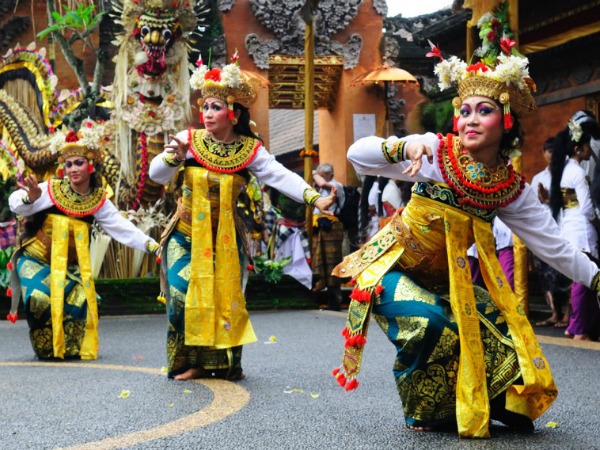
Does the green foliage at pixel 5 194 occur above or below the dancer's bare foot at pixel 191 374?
above

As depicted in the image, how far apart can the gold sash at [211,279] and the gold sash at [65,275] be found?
175cm

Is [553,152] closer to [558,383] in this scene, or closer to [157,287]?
[558,383]

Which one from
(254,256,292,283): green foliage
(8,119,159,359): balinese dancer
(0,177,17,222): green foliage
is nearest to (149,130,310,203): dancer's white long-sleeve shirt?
(8,119,159,359): balinese dancer

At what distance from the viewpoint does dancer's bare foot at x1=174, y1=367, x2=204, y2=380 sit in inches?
263

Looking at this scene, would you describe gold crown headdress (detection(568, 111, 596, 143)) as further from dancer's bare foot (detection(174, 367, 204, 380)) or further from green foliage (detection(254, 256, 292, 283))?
green foliage (detection(254, 256, 292, 283))

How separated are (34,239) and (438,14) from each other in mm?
13685

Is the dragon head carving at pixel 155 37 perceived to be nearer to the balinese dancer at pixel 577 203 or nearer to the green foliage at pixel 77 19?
the green foliage at pixel 77 19

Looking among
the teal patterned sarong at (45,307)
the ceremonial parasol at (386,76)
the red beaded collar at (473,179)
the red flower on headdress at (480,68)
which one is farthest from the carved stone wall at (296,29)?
the red beaded collar at (473,179)

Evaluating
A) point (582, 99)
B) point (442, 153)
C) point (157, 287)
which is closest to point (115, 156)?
point (157, 287)

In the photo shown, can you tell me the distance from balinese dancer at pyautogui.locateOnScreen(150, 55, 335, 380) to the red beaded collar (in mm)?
2038

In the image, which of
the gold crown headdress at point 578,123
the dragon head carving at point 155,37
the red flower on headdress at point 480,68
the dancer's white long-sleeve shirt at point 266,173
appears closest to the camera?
the red flower on headdress at point 480,68

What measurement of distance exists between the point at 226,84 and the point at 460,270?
2.61m

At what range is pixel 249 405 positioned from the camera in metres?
5.54

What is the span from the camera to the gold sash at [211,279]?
663cm
